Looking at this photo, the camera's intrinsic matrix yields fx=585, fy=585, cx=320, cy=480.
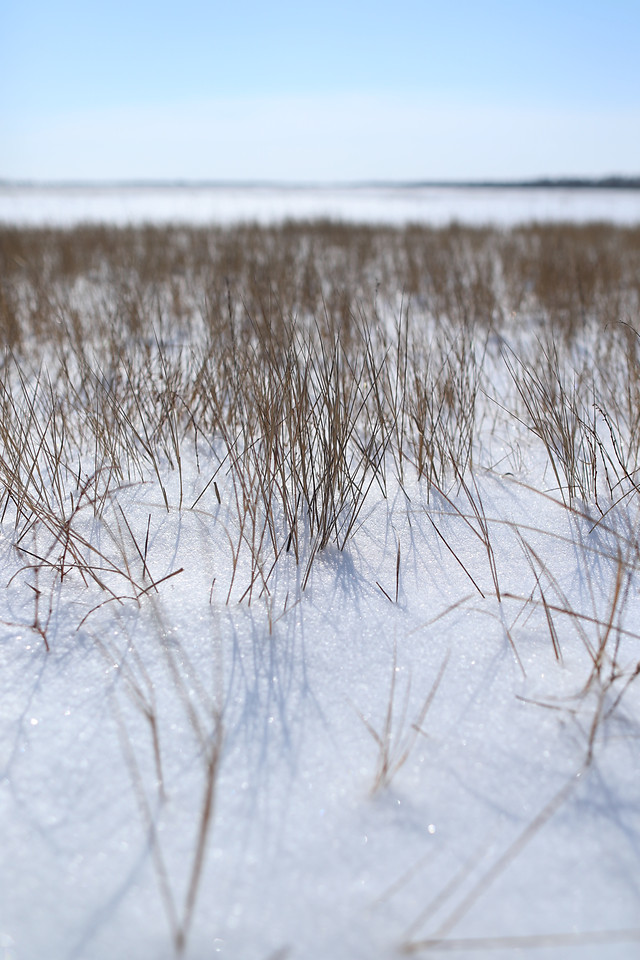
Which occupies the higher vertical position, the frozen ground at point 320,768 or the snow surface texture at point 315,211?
the snow surface texture at point 315,211

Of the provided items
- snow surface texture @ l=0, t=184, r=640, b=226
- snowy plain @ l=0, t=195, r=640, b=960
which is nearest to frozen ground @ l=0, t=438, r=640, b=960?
snowy plain @ l=0, t=195, r=640, b=960

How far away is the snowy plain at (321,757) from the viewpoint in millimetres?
542

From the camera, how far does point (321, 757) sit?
0.70 meters

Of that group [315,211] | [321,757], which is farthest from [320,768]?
[315,211]

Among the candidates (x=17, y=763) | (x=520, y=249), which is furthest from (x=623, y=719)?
(x=520, y=249)

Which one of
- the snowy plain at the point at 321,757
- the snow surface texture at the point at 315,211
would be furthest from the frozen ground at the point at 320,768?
the snow surface texture at the point at 315,211

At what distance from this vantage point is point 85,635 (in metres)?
0.89

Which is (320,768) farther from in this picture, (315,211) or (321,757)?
(315,211)

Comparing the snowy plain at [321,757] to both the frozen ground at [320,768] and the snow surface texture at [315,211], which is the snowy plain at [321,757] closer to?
the frozen ground at [320,768]

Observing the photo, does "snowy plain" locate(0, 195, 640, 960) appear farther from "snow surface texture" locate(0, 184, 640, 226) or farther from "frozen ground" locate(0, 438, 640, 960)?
"snow surface texture" locate(0, 184, 640, 226)

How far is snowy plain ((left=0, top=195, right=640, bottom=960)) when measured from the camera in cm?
54

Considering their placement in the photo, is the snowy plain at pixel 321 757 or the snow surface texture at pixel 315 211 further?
the snow surface texture at pixel 315 211

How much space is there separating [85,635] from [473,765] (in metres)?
0.58

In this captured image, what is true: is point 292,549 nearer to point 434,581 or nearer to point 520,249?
point 434,581
